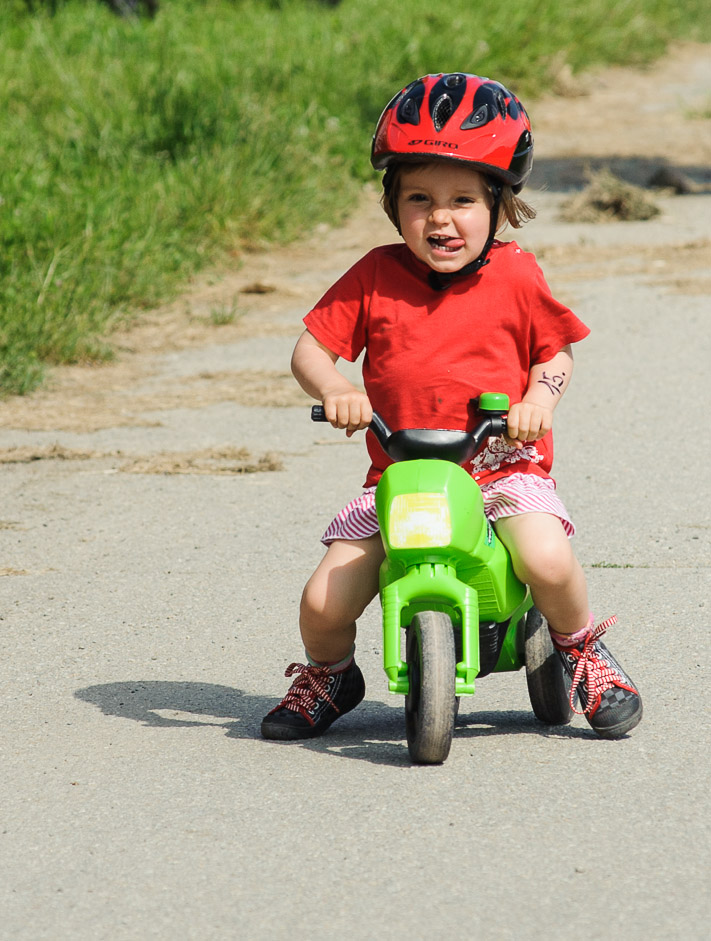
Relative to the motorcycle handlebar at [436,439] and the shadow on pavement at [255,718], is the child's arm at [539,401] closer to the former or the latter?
the motorcycle handlebar at [436,439]

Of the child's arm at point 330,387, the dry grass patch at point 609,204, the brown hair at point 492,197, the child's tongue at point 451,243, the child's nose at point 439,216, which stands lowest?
the child's arm at point 330,387

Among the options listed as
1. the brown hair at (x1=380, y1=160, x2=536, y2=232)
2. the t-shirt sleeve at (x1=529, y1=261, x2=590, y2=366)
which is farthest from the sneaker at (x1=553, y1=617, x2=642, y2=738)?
the brown hair at (x1=380, y1=160, x2=536, y2=232)

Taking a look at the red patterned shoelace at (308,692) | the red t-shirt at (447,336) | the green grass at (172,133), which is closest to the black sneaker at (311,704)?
the red patterned shoelace at (308,692)

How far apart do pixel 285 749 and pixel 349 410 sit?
31.9 inches

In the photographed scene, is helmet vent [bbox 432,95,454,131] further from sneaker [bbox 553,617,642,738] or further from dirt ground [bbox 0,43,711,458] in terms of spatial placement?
sneaker [bbox 553,617,642,738]

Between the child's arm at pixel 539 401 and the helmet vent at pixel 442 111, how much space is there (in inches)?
22.8

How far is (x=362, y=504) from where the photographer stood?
312 centimetres

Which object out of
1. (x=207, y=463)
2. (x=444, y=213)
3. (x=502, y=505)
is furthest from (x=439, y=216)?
(x=207, y=463)

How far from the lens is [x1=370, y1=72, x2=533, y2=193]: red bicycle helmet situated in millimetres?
3070

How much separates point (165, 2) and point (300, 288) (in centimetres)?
968

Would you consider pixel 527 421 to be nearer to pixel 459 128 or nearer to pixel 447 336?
pixel 447 336

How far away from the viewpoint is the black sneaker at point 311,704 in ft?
10.5

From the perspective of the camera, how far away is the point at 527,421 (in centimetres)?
295

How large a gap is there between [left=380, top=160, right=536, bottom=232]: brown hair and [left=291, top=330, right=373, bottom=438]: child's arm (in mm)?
343
